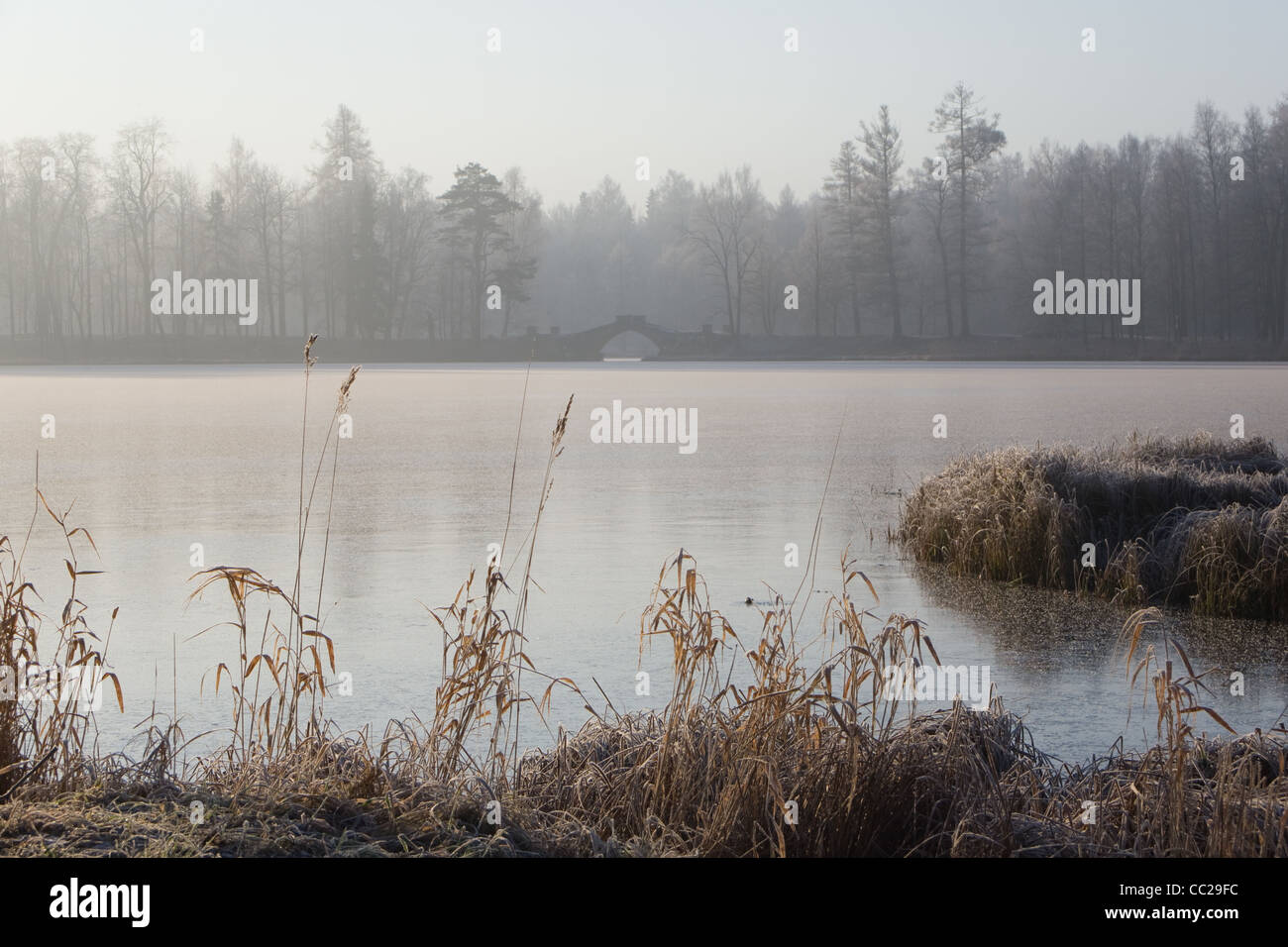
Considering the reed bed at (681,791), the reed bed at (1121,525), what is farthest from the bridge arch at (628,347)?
the reed bed at (681,791)

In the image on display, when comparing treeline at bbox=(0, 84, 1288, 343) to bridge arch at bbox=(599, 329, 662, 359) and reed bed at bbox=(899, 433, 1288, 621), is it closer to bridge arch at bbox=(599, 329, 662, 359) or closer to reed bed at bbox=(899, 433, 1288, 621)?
bridge arch at bbox=(599, 329, 662, 359)

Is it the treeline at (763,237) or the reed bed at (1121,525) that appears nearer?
the reed bed at (1121,525)

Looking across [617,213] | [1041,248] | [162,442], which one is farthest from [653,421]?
[617,213]

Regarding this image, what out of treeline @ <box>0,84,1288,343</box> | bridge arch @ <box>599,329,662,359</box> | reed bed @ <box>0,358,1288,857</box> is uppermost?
treeline @ <box>0,84,1288,343</box>

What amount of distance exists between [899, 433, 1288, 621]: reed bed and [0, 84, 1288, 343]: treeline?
186 ft

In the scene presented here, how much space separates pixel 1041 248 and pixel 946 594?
65.9 metres

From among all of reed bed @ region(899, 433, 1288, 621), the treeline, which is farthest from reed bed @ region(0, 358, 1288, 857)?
the treeline

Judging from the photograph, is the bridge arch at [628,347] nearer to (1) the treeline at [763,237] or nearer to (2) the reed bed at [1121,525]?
(1) the treeline at [763,237]

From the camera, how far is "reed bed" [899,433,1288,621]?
319 inches

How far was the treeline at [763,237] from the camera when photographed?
6631cm

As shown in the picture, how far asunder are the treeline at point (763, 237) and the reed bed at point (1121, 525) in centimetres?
5655

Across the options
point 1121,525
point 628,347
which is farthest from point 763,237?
point 1121,525
